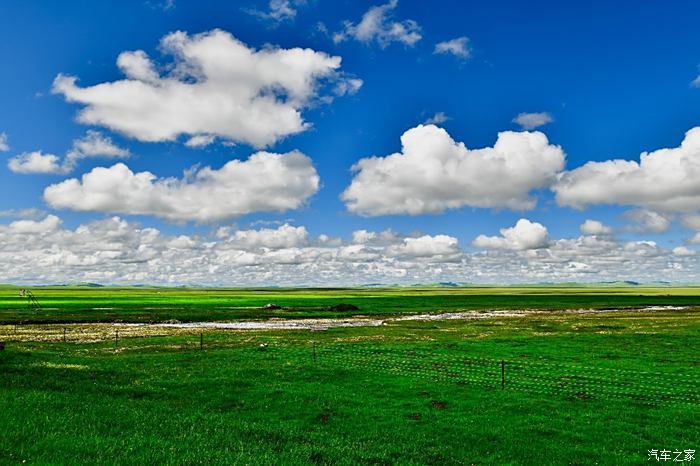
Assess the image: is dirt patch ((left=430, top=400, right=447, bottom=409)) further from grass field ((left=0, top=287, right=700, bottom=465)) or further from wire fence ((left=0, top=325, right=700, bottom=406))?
wire fence ((left=0, top=325, right=700, bottom=406))

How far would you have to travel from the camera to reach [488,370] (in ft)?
122

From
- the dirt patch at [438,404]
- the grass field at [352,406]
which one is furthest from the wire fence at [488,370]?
the dirt patch at [438,404]

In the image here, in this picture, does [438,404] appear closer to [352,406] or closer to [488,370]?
[352,406]

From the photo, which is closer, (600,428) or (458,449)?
(458,449)

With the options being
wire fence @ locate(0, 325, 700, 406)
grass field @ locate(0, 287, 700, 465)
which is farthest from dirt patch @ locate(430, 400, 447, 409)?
wire fence @ locate(0, 325, 700, 406)

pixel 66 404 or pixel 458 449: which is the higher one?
pixel 66 404

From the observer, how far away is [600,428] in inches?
880

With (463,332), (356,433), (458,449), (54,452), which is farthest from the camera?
(463,332)

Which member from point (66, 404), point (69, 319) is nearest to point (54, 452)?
point (66, 404)

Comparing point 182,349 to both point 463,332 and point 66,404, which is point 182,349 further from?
point 463,332

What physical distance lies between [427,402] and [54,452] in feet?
62.5

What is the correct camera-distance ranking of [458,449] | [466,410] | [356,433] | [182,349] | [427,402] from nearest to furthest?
[458,449] → [356,433] → [466,410] → [427,402] → [182,349]

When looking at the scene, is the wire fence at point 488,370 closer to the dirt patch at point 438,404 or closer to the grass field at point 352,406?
the grass field at point 352,406

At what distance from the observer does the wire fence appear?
30.1 meters
